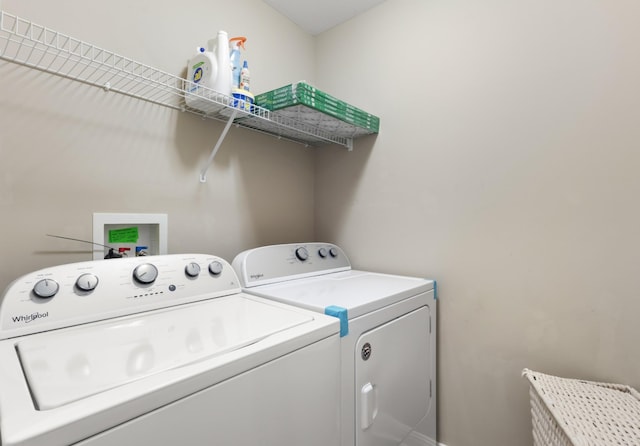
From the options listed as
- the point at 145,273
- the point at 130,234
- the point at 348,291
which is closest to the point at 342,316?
the point at 348,291

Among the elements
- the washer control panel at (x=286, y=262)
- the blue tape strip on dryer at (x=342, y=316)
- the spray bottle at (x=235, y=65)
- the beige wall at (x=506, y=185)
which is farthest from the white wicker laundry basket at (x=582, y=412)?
the spray bottle at (x=235, y=65)

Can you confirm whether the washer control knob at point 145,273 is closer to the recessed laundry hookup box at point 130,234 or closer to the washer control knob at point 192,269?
the washer control knob at point 192,269

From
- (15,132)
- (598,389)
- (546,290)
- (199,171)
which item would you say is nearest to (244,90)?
(199,171)

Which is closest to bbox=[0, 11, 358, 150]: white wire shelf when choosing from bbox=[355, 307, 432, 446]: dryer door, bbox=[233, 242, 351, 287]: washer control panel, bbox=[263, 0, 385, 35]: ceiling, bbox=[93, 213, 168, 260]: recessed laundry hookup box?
bbox=[93, 213, 168, 260]: recessed laundry hookup box

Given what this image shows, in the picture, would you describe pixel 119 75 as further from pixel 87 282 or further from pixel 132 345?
pixel 132 345

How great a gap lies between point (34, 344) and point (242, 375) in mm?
525

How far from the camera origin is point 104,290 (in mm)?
986

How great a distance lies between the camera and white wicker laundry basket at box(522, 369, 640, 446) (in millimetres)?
879

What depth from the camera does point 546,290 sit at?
1.30 meters

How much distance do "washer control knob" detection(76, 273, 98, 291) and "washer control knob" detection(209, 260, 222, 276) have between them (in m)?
0.38

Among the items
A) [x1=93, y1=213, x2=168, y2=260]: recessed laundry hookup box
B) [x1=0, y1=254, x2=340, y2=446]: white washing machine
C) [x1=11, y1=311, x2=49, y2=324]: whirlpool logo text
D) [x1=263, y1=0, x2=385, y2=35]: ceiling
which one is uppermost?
[x1=263, y1=0, x2=385, y2=35]: ceiling

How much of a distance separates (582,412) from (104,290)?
1519 millimetres

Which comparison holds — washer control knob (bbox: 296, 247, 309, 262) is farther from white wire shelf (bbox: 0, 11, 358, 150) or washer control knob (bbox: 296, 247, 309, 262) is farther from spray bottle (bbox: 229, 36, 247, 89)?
spray bottle (bbox: 229, 36, 247, 89)

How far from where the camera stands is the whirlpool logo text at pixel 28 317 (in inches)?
32.6
